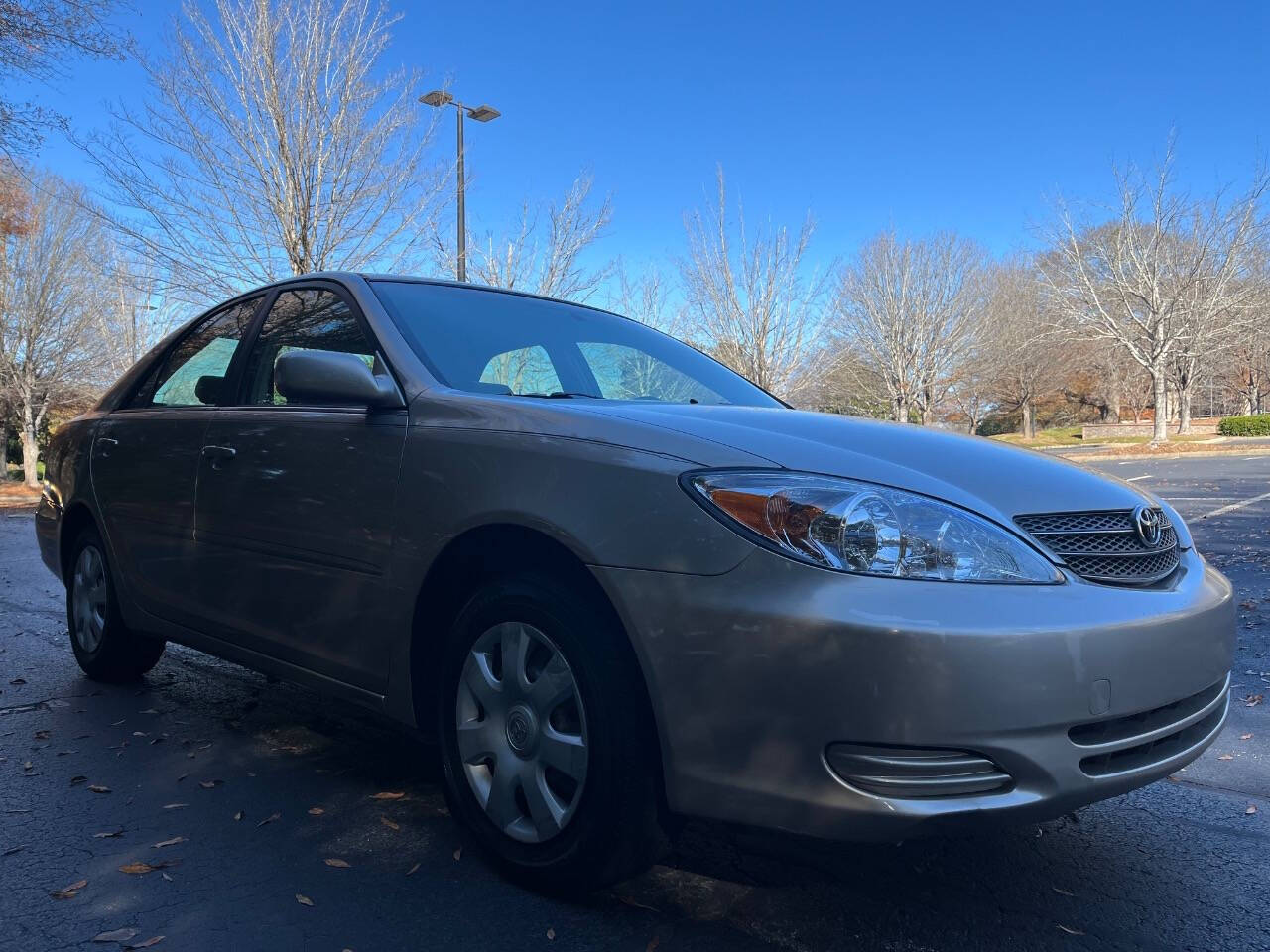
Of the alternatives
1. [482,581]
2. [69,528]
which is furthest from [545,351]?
[69,528]

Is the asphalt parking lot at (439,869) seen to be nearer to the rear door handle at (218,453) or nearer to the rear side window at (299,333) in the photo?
the rear door handle at (218,453)

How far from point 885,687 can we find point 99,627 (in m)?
3.78

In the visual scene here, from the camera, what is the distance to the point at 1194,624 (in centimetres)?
205

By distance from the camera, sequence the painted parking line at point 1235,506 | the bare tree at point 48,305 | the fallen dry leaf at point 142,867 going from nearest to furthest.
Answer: the fallen dry leaf at point 142,867
the painted parking line at point 1235,506
the bare tree at point 48,305

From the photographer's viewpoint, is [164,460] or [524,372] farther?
[164,460]

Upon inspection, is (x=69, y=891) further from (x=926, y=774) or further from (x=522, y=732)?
(x=926, y=774)

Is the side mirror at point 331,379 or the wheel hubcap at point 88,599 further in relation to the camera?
the wheel hubcap at point 88,599

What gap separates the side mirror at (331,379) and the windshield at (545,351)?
0.20 meters

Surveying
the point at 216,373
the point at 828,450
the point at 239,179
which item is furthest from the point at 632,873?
the point at 239,179

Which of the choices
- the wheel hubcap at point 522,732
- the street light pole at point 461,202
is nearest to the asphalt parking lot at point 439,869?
the wheel hubcap at point 522,732

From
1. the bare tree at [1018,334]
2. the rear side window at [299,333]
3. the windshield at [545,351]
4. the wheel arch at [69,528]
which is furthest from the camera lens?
the bare tree at [1018,334]

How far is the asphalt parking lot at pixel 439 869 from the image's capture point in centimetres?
205

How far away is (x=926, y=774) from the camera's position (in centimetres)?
174

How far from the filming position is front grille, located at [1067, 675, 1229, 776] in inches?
72.1
